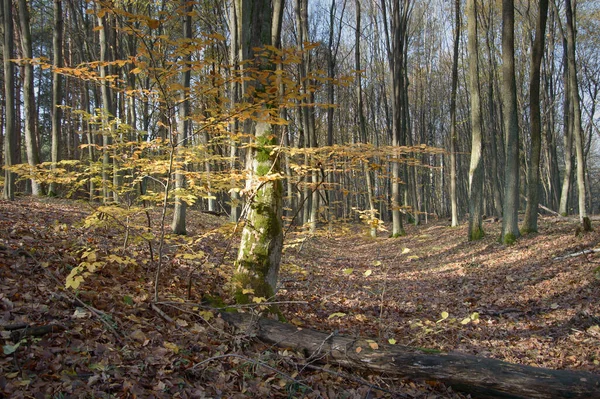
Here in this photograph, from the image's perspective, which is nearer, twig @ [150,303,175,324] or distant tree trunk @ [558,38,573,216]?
twig @ [150,303,175,324]

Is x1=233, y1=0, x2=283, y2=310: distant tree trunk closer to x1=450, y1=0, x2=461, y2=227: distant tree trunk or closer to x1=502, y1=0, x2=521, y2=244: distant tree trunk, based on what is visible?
x1=502, y1=0, x2=521, y2=244: distant tree trunk

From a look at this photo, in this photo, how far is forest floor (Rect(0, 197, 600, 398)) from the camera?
2.91 m

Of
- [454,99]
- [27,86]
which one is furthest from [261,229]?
[454,99]

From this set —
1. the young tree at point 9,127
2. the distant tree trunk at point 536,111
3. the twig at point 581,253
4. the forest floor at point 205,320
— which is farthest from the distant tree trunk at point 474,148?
the young tree at point 9,127

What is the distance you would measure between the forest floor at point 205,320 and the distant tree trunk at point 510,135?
7.91 ft

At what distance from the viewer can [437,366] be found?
144 inches

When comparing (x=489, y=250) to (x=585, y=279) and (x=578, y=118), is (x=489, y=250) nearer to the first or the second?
(x=585, y=279)

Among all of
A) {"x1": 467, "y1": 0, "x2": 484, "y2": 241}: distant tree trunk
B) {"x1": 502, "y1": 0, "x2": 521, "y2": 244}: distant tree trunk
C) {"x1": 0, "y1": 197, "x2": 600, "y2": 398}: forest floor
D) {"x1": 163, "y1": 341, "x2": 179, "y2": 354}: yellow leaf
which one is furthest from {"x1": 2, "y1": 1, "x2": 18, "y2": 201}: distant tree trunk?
{"x1": 467, "y1": 0, "x2": 484, "y2": 241}: distant tree trunk

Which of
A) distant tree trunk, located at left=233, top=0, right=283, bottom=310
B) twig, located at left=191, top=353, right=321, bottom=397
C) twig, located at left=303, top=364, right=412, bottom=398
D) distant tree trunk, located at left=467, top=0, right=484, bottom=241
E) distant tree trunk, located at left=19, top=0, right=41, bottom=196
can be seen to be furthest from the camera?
distant tree trunk, located at left=467, top=0, right=484, bottom=241

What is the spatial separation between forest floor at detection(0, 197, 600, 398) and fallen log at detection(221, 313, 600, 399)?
118mm

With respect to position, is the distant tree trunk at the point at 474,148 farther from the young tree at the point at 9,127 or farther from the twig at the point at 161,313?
the young tree at the point at 9,127

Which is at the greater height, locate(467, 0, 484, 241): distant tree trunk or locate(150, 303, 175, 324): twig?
locate(467, 0, 484, 241): distant tree trunk

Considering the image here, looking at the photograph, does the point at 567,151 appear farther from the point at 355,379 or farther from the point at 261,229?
the point at 355,379

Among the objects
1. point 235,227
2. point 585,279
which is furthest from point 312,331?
point 585,279
